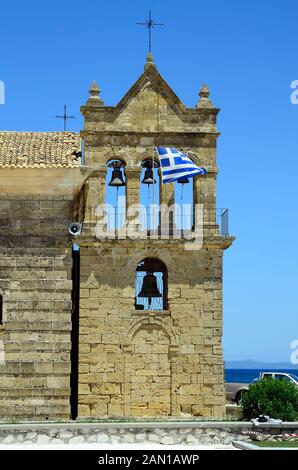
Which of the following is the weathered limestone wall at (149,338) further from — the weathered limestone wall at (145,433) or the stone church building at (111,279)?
the weathered limestone wall at (145,433)

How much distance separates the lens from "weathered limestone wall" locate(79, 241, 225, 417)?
3291cm

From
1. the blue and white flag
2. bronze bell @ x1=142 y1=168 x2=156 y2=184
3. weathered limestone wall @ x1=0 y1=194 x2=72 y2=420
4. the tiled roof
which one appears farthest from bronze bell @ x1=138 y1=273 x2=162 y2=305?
the tiled roof

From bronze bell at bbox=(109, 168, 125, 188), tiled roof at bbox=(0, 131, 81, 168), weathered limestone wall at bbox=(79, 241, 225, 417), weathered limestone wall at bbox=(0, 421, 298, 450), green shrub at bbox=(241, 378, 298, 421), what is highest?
tiled roof at bbox=(0, 131, 81, 168)

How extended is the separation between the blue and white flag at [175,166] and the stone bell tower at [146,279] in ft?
3.07

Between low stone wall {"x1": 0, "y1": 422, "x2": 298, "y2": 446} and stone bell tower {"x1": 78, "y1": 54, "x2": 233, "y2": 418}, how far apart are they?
123 inches

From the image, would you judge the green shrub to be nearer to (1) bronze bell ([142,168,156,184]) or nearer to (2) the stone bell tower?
(2) the stone bell tower

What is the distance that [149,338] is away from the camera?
33.3m

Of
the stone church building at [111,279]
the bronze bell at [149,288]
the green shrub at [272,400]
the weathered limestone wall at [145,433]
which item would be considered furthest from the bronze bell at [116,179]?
the weathered limestone wall at [145,433]

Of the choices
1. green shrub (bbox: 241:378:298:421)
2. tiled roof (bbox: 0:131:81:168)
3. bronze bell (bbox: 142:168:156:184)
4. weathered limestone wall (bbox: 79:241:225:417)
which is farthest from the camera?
bronze bell (bbox: 142:168:156:184)

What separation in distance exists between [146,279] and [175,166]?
3818mm

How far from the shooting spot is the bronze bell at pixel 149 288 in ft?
111

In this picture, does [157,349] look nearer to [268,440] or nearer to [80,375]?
[80,375]

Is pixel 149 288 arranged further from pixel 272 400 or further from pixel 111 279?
pixel 272 400

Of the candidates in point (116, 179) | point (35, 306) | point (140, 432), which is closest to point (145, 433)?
point (140, 432)
